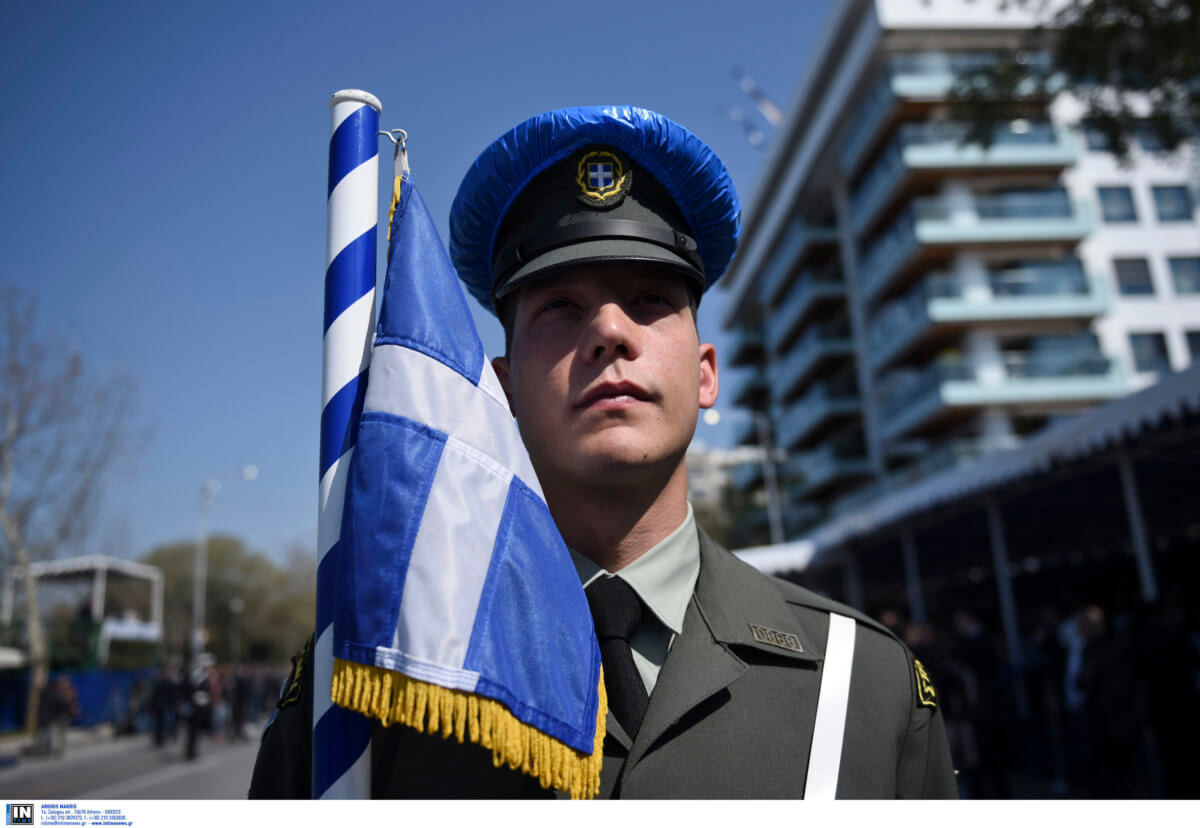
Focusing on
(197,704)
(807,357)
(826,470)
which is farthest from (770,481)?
(197,704)

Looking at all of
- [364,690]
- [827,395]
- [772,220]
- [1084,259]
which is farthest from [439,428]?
[772,220]

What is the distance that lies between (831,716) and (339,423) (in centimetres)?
96

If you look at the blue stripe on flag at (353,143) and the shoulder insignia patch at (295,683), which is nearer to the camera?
the blue stripe on flag at (353,143)

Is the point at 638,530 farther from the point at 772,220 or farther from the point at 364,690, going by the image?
the point at 772,220

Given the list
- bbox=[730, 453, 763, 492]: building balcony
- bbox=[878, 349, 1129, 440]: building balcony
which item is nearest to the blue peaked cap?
bbox=[878, 349, 1129, 440]: building balcony

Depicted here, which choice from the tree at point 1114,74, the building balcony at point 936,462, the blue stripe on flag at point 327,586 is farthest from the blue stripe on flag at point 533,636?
the building balcony at point 936,462

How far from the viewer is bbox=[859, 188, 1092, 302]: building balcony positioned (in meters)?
30.8

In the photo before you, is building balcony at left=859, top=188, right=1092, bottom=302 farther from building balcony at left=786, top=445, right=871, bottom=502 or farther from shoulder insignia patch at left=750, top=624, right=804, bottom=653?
shoulder insignia patch at left=750, top=624, right=804, bottom=653

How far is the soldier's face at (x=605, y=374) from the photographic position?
141 centimetres

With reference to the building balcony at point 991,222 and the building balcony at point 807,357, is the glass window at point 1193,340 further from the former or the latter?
the building balcony at point 807,357

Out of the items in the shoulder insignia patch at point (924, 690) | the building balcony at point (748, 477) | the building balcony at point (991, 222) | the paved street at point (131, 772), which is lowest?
the paved street at point (131, 772)

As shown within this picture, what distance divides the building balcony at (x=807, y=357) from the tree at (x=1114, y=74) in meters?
30.1

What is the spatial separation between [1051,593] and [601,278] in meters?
25.0

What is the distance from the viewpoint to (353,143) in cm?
129
